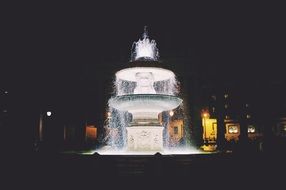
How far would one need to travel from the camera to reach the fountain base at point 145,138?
9453mm

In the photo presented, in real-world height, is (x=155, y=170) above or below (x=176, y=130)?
below

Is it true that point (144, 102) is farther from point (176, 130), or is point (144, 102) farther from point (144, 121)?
point (176, 130)

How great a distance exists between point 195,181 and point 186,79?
2274cm

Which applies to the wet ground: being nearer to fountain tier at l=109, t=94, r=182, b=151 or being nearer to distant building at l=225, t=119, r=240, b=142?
fountain tier at l=109, t=94, r=182, b=151

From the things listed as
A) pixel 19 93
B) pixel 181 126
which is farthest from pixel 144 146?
pixel 181 126

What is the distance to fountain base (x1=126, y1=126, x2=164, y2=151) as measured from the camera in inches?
372

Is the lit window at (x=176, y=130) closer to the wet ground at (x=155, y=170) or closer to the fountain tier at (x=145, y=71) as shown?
the fountain tier at (x=145, y=71)

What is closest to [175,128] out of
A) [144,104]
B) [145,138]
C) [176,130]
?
[176,130]

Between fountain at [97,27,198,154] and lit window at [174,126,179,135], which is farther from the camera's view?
lit window at [174,126,179,135]

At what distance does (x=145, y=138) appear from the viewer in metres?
9.49

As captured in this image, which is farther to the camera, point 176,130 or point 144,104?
point 176,130

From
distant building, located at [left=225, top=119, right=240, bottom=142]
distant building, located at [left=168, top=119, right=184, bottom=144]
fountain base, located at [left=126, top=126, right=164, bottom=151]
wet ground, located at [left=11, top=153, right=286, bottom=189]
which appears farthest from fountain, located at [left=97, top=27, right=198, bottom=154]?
distant building, located at [left=225, top=119, right=240, bottom=142]

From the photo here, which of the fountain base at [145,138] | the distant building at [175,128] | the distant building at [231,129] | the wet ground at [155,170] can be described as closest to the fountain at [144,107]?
the fountain base at [145,138]

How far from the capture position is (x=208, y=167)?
20.6 feet
